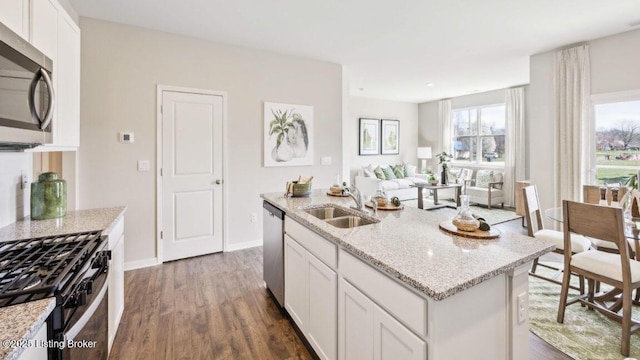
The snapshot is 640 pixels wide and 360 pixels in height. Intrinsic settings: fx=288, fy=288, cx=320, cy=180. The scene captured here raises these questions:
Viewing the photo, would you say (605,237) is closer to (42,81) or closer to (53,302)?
(53,302)

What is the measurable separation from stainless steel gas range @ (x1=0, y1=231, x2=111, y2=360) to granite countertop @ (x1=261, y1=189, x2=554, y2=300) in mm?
1093

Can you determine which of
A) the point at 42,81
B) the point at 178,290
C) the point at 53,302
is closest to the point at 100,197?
the point at 178,290

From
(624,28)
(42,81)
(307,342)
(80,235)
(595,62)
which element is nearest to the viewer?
(42,81)

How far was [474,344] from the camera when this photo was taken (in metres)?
1.12

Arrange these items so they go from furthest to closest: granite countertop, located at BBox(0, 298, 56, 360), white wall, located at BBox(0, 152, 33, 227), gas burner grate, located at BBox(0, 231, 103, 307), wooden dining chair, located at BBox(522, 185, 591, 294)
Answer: wooden dining chair, located at BBox(522, 185, 591, 294), white wall, located at BBox(0, 152, 33, 227), gas burner grate, located at BBox(0, 231, 103, 307), granite countertop, located at BBox(0, 298, 56, 360)

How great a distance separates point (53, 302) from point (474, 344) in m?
1.49

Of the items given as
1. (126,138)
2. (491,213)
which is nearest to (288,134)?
(126,138)

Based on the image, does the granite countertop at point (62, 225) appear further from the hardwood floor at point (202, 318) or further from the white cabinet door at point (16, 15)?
the white cabinet door at point (16, 15)

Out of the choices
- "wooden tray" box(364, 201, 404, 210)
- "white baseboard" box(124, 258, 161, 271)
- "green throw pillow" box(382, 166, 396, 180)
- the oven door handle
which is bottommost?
"white baseboard" box(124, 258, 161, 271)

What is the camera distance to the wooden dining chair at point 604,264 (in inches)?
73.3

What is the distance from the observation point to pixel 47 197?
1920 mm

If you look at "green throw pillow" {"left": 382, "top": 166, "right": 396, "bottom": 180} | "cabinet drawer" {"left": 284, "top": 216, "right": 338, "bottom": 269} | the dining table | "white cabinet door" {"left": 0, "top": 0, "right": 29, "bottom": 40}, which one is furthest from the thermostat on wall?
"green throw pillow" {"left": 382, "top": 166, "right": 396, "bottom": 180}

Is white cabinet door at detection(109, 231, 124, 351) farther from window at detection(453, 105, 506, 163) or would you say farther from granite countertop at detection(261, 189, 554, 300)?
window at detection(453, 105, 506, 163)

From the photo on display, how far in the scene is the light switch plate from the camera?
11.2ft
